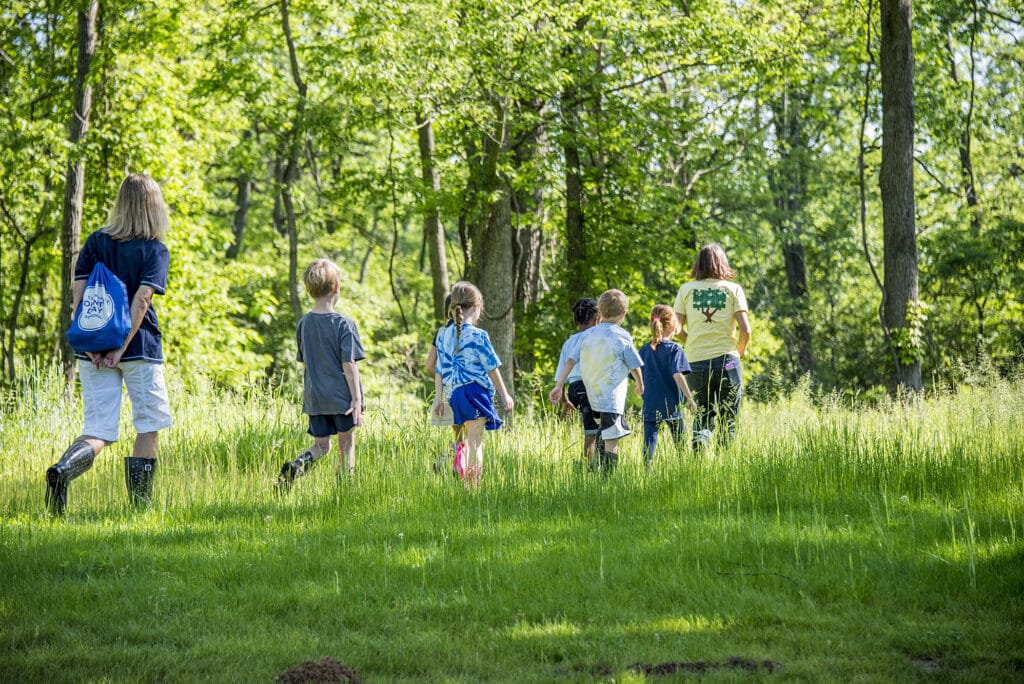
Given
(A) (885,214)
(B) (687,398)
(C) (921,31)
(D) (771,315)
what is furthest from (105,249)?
(D) (771,315)

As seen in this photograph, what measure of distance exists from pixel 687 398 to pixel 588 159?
9.59m

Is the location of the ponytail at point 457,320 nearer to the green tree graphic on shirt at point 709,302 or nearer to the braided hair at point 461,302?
the braided hair at point 461,302

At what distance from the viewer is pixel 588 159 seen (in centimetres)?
1681

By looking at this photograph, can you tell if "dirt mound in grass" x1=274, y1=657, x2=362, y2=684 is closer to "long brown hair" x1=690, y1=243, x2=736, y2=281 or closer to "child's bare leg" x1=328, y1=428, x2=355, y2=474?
"child's bare leg" x1=328, y1=428, x2=355, y2=474

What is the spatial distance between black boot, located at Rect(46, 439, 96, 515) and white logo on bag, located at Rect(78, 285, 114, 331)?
0.78 meters

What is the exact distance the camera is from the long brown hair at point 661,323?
8227mm

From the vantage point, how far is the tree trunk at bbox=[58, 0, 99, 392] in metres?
13.4

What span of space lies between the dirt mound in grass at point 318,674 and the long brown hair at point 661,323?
16.6 feet

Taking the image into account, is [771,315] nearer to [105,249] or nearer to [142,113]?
[142,113]

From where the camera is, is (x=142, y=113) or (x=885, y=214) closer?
(x=885, y=214)

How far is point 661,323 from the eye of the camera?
8242mm

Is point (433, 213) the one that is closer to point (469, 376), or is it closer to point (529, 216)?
point (529, 216)

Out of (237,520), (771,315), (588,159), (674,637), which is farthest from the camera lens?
(771,315)

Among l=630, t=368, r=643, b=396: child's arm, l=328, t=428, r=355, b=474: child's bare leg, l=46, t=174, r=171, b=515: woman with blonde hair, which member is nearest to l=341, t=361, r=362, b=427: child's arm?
l=328, t=428, r=355, b=474: child's bare leg
